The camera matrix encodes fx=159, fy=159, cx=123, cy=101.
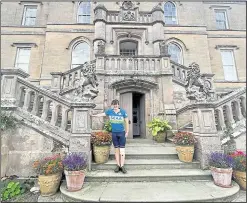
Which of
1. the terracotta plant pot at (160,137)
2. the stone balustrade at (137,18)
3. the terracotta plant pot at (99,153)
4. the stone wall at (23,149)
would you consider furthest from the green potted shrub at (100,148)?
the stone balustrade at (137,18)

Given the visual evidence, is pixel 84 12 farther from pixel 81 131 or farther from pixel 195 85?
pixel 81 131

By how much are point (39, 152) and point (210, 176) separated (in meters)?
5.00

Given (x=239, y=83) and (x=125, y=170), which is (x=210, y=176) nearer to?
(x=125, y=170)

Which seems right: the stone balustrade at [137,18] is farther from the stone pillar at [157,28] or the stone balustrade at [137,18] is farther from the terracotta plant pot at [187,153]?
the terracotta plant pot at [187,153]

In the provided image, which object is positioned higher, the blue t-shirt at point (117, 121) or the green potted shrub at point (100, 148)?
the blue t-shirt at point (117, 121)

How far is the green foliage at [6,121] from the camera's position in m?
→ 4.73

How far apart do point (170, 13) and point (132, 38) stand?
22.3ft

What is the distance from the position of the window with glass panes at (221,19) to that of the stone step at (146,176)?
17.1 metres

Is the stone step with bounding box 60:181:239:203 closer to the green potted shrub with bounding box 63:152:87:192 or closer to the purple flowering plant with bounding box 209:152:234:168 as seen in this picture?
the green potted shrub with bounding box 63:152:87:192

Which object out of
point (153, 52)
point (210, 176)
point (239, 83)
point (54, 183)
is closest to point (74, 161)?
point (54, 183)

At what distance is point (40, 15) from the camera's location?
15609 mm

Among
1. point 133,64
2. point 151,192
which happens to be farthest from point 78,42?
point 151,192

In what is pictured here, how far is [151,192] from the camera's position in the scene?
3.75m

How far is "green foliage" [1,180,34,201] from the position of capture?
3.79 m
